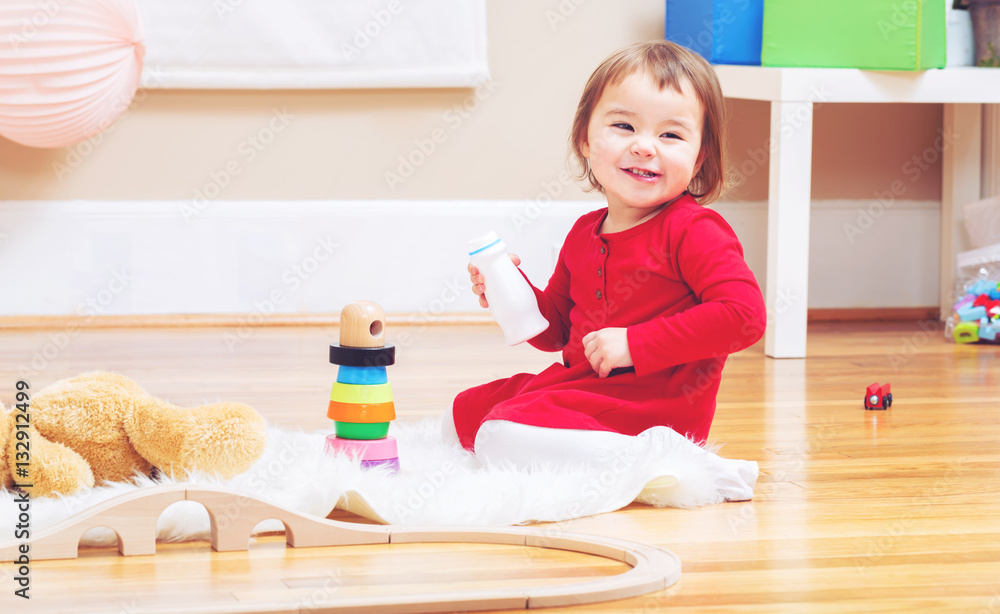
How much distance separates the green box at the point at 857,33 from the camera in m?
1.72

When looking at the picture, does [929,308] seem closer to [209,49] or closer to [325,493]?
[209,49]

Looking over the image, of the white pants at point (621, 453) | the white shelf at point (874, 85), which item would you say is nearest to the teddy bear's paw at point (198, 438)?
the white pants at point (621, 453)

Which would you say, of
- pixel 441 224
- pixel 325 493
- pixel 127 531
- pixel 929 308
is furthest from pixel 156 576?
pixel 929 308

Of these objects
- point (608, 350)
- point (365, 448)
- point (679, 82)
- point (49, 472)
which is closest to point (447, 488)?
point (365, 448)

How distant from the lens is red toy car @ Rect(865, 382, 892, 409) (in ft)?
4.53

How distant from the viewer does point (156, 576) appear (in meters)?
0.76

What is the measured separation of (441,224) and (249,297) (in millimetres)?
379

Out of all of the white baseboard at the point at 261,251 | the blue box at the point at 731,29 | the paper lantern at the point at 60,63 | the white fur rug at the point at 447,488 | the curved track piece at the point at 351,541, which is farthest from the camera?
the white baseboard at the point at 261,251

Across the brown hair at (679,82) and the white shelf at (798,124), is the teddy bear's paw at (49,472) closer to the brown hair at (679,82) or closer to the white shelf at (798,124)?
the brown hair at (679,82)

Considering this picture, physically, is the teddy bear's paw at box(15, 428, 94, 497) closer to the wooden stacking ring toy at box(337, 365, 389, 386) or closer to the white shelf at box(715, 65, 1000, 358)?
the wooden stacking ring toy at box(337, 365, 389, 386)

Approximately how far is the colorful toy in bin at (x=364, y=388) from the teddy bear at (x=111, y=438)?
0.08 metres

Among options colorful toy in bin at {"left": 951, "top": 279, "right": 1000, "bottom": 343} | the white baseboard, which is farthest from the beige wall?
colorful toy in bin at {"left": 951, "top": 279, "right": 1000, "bottom": 343}

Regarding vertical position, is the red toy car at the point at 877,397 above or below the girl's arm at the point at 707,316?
below

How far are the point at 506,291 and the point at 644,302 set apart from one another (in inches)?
5.3
